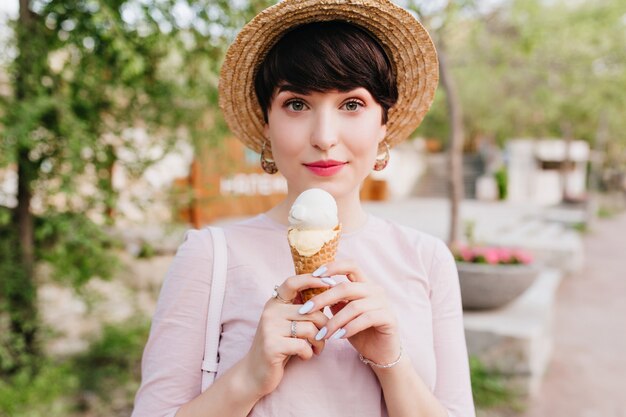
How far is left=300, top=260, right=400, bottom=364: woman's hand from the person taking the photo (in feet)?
3.96

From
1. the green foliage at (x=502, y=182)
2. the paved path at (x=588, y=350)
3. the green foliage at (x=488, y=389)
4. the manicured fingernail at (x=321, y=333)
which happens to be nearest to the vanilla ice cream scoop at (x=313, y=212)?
the manicured fingernail at (x=321, y=333)

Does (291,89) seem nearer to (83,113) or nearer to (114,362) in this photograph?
(83,113)

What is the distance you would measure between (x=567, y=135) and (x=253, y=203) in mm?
14506

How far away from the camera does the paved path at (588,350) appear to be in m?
5.21

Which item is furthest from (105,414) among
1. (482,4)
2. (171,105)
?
(482,4)

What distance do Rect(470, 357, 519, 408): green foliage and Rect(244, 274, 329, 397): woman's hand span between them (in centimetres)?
422

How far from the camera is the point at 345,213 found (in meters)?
1.63

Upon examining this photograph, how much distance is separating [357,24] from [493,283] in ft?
15.0

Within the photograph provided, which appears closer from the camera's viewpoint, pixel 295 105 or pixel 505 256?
pixel 295 105

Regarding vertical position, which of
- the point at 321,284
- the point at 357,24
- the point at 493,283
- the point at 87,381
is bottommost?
the point at 87,381

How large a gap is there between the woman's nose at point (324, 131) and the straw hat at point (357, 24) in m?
0.28

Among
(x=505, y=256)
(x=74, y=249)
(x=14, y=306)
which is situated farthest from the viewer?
(x=505, y=256)

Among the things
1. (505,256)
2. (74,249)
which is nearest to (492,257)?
(505,256)

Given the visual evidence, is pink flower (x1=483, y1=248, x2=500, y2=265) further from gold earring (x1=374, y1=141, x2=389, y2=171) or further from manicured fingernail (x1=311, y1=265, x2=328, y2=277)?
manicured fingernail (x1=311, y1=265, x2=328, y2=277)
